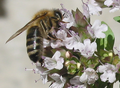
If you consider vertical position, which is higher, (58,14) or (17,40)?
(58,14)

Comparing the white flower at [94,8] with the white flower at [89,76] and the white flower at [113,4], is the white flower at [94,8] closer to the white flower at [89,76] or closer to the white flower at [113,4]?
the white flower at [113,4]

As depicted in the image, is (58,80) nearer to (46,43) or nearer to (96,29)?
(46,43)

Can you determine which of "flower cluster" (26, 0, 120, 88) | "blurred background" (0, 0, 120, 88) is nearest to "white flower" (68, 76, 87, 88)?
"flower cluster" (26, 0, 120, 88)

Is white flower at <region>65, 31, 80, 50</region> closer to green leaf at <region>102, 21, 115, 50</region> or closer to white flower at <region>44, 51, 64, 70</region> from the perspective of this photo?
white flower at <region>44, 51, 64, 70</region>

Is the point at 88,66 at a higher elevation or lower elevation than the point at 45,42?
lower

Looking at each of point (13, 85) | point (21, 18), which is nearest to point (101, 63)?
point (13, 85)

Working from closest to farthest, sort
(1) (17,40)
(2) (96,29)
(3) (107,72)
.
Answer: (3) (107,72)
(2) (96,29)
(1) (17,40)

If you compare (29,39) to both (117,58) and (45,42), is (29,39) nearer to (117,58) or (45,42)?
(45,42)

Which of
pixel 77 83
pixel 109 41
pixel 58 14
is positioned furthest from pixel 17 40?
pixel 77 83
